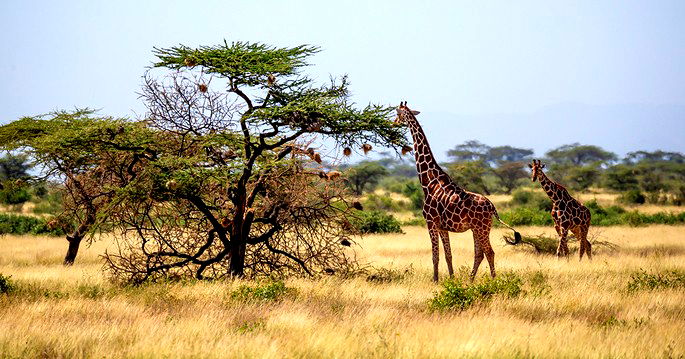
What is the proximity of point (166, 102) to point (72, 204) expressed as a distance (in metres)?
4.64

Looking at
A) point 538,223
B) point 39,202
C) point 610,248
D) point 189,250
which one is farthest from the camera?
point 39,202

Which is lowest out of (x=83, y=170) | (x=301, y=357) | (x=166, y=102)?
(x=301, y=357)

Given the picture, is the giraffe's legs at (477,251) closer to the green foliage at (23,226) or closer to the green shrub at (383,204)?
the green foliage at (23,226)

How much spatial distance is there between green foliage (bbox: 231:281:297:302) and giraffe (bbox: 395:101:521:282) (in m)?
2.72

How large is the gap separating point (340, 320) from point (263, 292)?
1.97 metres

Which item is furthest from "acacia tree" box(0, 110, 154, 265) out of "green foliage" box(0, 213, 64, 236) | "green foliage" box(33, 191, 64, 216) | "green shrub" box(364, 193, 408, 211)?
"green shrub" box(364, 193, 408, 211)

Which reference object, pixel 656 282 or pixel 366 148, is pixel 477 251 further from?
pixel 656 282

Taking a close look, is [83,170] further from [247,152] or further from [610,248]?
[610,248]

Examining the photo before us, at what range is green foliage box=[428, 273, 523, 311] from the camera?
35.1 feet

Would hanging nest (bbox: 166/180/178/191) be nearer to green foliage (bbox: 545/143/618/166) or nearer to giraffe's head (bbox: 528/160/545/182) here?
giraffe's head (bbox: 528/160/545/182)

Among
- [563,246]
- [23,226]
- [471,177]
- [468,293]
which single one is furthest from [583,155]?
[468,293]

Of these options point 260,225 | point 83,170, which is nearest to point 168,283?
point 260,225

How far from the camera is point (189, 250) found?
13758mm

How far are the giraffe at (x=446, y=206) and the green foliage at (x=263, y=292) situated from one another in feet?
8.93
